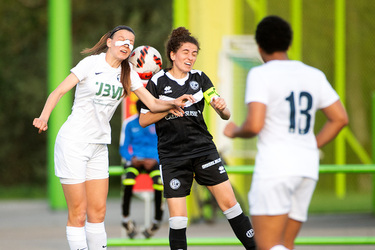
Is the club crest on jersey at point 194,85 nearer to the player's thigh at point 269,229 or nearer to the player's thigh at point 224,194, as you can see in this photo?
the player's thigh at point 224,194

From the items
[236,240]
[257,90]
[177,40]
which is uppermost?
[177,40]

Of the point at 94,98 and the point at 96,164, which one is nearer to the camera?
the point at 94,98

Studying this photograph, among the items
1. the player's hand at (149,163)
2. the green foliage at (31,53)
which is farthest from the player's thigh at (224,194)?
the green foliage at (31,53)

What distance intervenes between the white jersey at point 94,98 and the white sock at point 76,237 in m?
0.70

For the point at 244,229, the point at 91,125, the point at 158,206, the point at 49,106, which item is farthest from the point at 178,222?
the point at 158,206

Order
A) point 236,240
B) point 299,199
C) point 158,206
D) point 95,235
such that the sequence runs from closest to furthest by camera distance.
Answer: point 299,199 → point 95,235 → point 236,240 → point 158,206

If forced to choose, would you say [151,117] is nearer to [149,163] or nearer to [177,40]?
[177,40]

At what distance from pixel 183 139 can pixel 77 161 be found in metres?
0.81

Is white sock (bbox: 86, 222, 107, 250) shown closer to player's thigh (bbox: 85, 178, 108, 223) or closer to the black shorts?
player's thigh (bbox: 85, 178, 108, 223)

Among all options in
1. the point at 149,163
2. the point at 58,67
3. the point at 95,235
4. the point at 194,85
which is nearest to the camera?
the point at 194,85

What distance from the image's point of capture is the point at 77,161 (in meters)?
5.69

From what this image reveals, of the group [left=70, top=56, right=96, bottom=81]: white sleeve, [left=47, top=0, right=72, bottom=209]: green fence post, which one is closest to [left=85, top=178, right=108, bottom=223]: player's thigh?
[left=70, top=56, right=96, bottom=81]: white sleeve

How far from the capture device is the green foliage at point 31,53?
76.0 feet

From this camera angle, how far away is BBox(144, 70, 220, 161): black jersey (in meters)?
5.65
